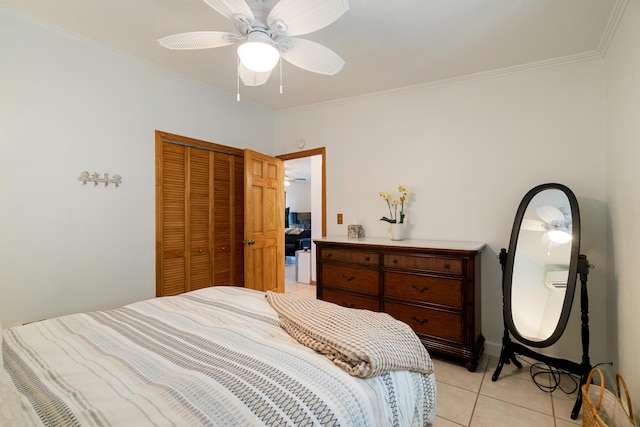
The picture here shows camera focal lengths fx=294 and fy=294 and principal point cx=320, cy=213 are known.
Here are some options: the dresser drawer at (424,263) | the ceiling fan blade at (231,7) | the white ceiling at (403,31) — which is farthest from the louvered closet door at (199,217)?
the dresser drawer at (424,263)

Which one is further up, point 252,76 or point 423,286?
point 252,76

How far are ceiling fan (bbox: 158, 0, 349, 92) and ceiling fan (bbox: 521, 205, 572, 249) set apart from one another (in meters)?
1.85

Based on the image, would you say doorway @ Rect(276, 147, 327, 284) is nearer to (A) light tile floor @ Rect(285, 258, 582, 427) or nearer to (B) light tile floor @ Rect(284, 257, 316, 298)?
(B) light tile floor @ Rect(284, 257, 316, 298)

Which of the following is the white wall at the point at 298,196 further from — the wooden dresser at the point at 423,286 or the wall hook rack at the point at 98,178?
the wall hook rack at the point at 98,178

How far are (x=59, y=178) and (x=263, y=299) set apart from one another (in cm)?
175

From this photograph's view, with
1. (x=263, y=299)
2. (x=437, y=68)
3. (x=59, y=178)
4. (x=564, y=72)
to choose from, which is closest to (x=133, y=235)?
(x=59, y=178)

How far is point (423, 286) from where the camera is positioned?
2432 millimetres

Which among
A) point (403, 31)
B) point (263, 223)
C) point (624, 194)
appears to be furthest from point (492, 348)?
point (403, 31)

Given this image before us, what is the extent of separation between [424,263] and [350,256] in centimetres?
69

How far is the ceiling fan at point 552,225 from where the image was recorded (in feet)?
6.84

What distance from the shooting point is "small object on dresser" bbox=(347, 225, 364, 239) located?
3.17m

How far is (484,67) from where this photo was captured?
101 inches

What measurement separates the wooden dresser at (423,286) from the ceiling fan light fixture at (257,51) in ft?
5.53

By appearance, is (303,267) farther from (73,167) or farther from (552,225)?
(552,225)
